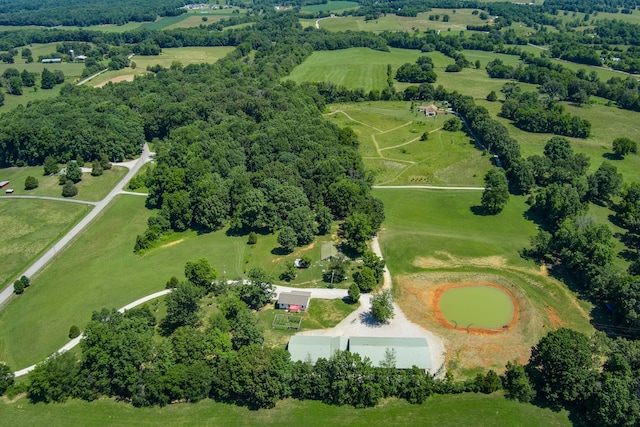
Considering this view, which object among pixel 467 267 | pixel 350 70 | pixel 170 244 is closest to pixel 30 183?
pixel 170 244

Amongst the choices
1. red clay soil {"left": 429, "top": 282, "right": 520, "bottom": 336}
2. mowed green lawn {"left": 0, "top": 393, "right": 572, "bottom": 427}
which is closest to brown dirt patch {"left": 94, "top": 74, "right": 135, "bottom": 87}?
mowed green lawn {"left": 0, "top": 393, "right": 572, "bottom": 427}

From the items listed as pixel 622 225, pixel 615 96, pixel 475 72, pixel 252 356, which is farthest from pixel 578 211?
pixel 475 72

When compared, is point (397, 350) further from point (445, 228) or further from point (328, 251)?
point (445, 228)

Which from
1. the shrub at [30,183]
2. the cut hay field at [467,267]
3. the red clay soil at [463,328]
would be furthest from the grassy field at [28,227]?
→ the red clay soil at [463,328]

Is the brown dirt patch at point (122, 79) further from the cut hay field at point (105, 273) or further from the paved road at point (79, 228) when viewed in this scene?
the cut hay field at point (105, 273)

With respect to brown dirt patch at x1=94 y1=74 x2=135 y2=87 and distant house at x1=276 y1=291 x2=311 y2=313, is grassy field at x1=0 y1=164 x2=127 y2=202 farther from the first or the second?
brown dirt patch at x1=94 y1=74 x2=135 y2=87

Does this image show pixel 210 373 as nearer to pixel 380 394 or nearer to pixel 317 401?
pixel 317 401
